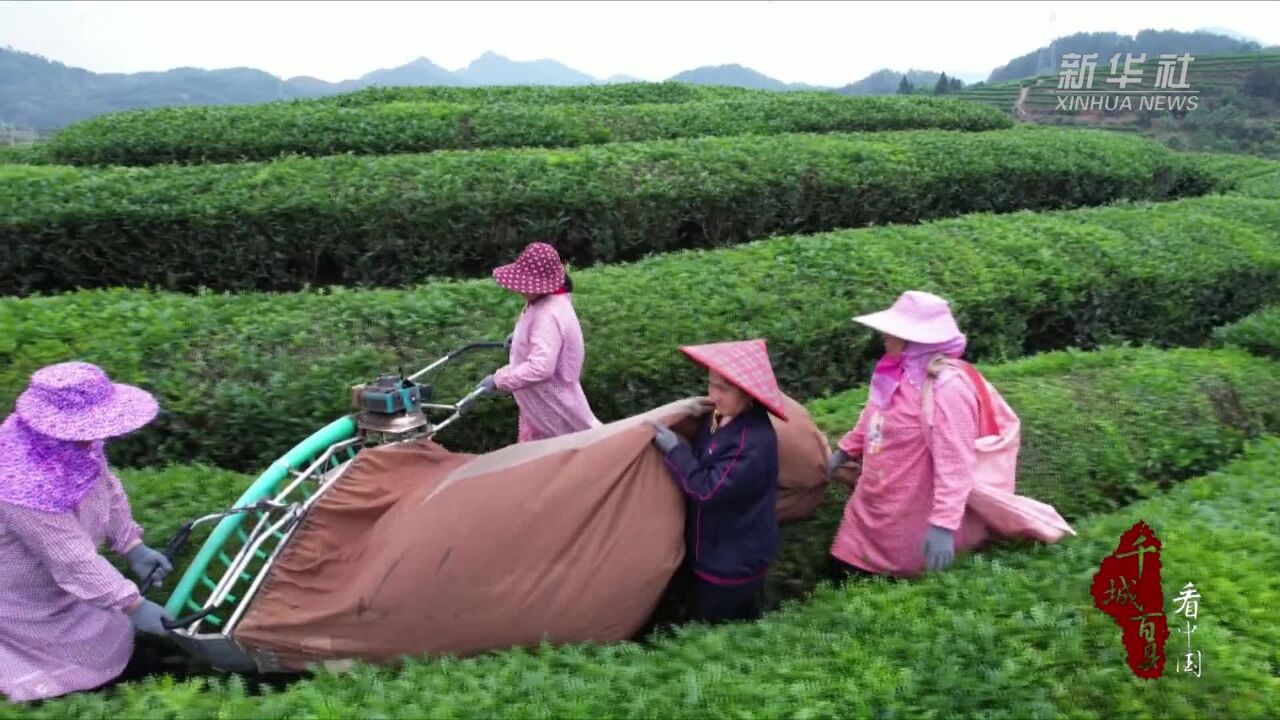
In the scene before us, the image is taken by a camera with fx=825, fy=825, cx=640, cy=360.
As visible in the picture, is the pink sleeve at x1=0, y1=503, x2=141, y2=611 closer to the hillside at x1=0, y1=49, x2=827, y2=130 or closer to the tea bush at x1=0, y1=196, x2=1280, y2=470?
the tea bush at x1=0, y1=196, x2=1280, y2=470

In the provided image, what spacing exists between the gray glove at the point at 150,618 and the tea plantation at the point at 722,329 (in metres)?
0.22

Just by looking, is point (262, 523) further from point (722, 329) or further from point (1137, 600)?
point (722, 329)

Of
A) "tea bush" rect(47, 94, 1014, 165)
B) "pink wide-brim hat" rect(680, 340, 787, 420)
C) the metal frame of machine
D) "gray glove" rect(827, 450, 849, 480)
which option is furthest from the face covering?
"tea bush" rect(47, 94, 1014, 165)

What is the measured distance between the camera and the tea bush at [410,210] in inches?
280

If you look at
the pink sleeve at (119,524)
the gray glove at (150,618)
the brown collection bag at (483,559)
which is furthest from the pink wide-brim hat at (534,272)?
the gray glove at (150,618)

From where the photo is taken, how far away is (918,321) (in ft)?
9.93

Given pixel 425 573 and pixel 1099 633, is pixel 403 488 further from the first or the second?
pixel 1099 633

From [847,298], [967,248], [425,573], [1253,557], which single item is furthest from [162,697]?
[967,248]

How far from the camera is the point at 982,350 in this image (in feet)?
Result: 20.6

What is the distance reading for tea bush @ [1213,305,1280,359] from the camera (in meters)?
5.84

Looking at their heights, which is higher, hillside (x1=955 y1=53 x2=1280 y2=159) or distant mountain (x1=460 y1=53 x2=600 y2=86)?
distant mountain (x1=460 y1=53 x2=600 y2=86)

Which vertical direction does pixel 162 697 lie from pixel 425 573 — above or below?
below

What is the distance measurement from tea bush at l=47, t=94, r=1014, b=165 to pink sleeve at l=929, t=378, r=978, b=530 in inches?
353

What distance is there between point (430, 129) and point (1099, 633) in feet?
32.7
